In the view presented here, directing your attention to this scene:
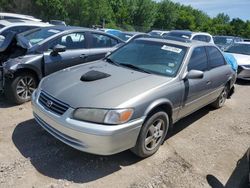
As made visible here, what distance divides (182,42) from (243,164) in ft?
7.17

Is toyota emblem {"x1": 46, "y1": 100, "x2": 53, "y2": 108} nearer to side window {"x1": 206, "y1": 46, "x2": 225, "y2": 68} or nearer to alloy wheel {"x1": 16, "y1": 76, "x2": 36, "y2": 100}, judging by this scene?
alloy wheel {"x1": 16, "y1": 76, "x2": 36, "y2": 100}

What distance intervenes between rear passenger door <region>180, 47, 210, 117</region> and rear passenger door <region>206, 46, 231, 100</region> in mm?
199

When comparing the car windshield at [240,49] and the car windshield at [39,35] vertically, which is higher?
the car windshield at [39,35]

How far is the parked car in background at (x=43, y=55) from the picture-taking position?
538cm

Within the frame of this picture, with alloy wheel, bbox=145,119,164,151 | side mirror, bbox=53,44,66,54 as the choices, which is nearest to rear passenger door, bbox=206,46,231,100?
alloy wheel, bbox=145,119,164,151

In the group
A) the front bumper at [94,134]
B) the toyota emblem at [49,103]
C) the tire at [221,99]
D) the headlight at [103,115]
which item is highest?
the headlight at [103,115]

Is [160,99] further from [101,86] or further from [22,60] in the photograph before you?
[22,60]

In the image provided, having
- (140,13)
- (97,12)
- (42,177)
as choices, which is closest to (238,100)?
(42,177)

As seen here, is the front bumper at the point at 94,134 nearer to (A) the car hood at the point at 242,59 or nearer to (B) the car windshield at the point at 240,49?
(A) the car hood at the point at 242,59

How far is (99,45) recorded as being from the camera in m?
6.87

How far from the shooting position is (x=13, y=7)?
32.4m

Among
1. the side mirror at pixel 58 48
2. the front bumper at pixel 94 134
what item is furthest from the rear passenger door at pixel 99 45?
the front bumper at pixel 94 134

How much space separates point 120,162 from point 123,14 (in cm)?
4765

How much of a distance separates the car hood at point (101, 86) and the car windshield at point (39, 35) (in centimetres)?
209
